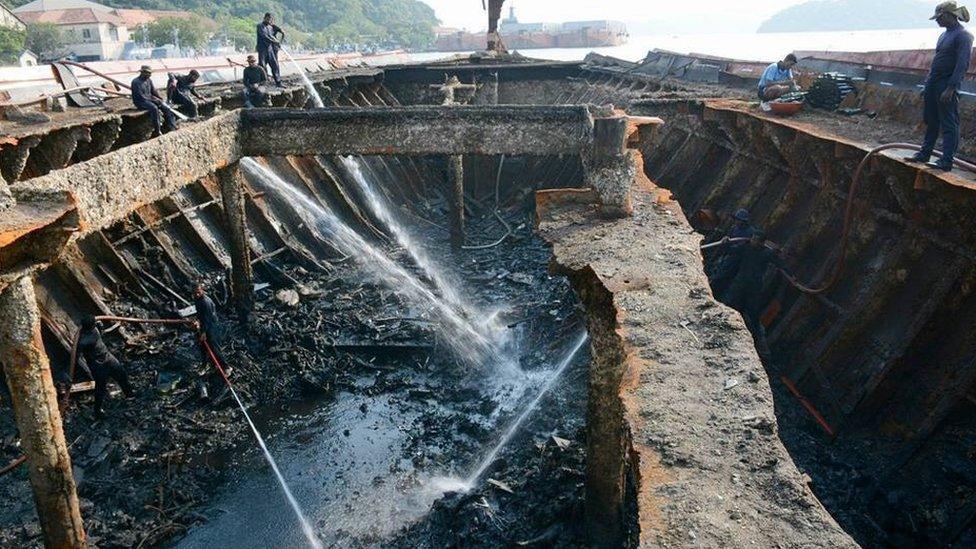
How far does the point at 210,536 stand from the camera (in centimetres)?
754

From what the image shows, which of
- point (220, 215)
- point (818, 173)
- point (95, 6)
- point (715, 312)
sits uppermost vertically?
point (715, 312)

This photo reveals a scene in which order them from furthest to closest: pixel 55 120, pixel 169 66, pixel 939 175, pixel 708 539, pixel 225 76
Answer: pixel 169 66 < pixel 225 76 < pixel 55 120 < pixel 939 175 < pixel 708 539

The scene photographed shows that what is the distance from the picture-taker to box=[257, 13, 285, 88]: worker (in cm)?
1596

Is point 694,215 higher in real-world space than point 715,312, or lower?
lower

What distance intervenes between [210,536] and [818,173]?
982 centimetres

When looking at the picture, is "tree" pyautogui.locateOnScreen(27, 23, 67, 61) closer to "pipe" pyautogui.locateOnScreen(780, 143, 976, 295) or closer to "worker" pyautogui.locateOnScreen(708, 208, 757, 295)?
"worker" pyautogui.locateOnScreen(708, 208, 757, 295)

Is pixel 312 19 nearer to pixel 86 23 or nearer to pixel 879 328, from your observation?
pixel 86 23

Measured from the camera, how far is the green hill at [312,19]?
96.6 meters

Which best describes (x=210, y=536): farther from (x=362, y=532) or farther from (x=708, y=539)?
(x=708, y=539)

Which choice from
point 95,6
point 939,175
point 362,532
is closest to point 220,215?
point 362,532

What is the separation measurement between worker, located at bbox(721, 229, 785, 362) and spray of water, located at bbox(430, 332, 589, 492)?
2.53 metres

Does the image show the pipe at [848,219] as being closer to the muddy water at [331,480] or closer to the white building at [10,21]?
the muddy water at [331,480]

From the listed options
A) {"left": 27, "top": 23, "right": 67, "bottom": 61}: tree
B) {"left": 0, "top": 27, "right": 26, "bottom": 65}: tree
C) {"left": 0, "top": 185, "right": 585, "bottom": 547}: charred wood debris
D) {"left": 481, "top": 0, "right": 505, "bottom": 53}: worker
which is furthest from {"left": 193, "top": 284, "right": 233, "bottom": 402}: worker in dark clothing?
{"left": 27, "top": 23, "right": 67, "bottom": 61}: tree

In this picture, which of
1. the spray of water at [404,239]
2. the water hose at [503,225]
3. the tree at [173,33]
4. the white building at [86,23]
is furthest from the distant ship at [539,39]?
the spray of water at [404,239]
